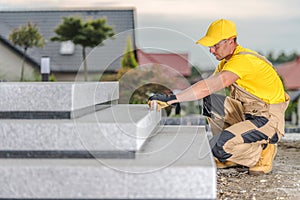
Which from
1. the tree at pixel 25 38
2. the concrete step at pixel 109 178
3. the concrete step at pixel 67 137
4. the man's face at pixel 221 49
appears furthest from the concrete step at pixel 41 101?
the tree at pixel 25 38

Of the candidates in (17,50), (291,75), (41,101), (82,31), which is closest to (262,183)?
(41,101)

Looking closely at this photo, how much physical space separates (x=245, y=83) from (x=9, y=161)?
188cm

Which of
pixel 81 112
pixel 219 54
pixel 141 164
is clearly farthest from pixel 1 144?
pixel 219 54

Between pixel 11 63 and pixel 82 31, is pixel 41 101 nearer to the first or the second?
pixel 11 63

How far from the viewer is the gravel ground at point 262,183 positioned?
3.18 metres

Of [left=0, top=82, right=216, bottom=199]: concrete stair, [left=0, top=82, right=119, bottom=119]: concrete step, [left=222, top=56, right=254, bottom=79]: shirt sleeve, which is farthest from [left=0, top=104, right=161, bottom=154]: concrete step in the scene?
[left=222, top=56, right=254, bottom=79]: shirt sleeve

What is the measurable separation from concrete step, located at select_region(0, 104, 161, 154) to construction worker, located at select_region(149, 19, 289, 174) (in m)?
1.12

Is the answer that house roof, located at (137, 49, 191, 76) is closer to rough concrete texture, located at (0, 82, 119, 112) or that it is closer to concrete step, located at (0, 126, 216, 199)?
rough concrete texture, located at (0, 82, 119, 112)

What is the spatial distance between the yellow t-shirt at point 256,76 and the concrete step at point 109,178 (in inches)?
44.8

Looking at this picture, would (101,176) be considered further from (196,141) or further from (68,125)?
(196,141)

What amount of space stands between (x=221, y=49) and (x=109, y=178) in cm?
164

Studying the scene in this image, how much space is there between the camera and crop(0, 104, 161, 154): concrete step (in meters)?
2.32

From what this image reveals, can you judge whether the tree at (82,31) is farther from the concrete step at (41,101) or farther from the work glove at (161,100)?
the concrete step at (41,101)

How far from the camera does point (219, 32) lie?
11.1ft
